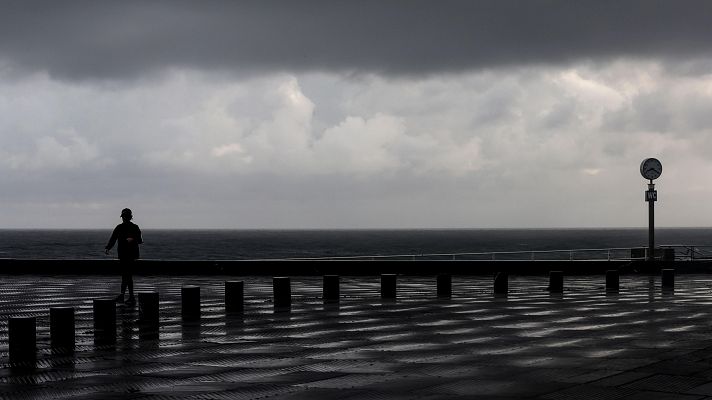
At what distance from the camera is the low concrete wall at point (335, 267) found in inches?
1364

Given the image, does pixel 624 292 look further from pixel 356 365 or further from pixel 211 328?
pixel 356 365

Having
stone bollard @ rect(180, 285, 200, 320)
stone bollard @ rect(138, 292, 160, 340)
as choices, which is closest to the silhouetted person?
stone bollard @ rect(180, 285, 200, 320)

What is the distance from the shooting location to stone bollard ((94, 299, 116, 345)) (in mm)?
13156

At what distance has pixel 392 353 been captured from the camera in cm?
1155

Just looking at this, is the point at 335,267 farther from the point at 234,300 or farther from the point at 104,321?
the point at 104,321

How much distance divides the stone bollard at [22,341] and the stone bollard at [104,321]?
1815mm

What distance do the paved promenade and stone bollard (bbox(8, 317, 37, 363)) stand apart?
6.0 inches

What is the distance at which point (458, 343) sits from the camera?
12.7 meters

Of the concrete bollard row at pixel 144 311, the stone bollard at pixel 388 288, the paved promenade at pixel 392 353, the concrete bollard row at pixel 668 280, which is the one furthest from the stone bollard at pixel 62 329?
the concrete bollard row at pixel 668 280

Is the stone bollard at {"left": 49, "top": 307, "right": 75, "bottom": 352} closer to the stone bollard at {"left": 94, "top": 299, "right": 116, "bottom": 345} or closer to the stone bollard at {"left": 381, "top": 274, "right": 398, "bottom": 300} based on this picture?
the stone bollard at {"left": 94, "top": 299, "right": 116, "bottom": 345}

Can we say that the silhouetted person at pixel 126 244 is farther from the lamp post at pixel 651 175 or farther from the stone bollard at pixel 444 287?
the lamp post at pixel 651 175

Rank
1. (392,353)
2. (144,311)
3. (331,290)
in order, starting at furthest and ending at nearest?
(331,290) < (144,311) < (392,353)

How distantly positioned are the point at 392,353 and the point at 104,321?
164 inches

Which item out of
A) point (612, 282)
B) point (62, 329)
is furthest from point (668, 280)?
point (62, 329)
